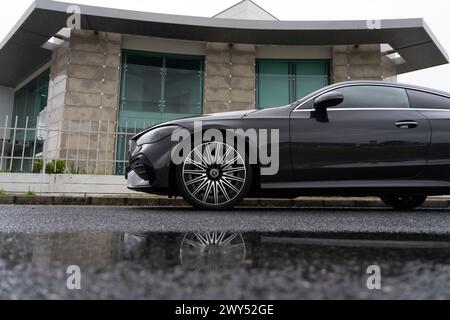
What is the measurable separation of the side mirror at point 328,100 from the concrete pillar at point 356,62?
12.4 m

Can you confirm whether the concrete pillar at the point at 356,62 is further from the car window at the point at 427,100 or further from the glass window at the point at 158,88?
the car window at the point at 427,100

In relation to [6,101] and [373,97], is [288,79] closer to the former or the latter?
[373,97]

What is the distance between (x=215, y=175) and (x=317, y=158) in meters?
1.04

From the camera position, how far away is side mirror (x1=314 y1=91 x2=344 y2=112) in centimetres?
379

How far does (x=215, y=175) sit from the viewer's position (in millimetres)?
3789

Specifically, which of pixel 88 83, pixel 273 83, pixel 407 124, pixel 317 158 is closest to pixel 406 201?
pixel 407 124

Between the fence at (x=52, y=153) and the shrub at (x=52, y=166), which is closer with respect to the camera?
the fence at (x=52, y=153)

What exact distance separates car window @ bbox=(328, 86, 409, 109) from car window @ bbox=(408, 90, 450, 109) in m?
0.08

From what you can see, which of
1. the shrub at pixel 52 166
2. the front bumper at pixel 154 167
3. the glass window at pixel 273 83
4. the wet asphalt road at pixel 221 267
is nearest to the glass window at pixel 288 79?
the glass window at pixel 273 83

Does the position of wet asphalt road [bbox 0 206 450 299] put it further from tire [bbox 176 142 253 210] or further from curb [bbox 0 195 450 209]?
curb [bbox 0 195 450 209]

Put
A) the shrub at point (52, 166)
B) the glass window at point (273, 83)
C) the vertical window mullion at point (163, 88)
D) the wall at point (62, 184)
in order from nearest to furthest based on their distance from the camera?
the wall at point (62, 184)
the shrub at point (52, 166)
the vertical window mullion at point (163, 88)
the glass window at point (273, 83)

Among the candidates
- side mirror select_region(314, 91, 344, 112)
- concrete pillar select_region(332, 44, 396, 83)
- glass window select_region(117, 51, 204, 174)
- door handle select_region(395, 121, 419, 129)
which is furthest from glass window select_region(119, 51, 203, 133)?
door handle select_region(395, 121, 419, 129)

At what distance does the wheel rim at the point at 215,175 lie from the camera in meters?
3.78
